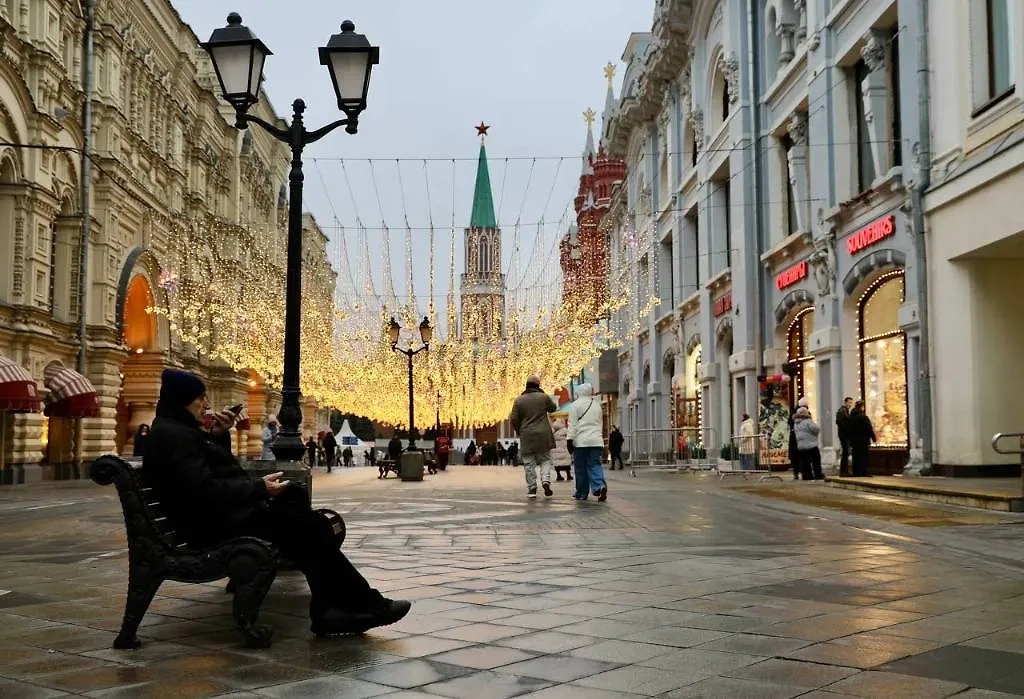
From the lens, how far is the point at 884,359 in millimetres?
22344

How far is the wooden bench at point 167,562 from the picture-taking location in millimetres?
5043

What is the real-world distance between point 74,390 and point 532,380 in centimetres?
1712

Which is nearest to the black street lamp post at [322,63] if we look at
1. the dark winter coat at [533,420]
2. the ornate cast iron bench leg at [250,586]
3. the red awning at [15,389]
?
the ornate cast iron bench leg at [250,586]

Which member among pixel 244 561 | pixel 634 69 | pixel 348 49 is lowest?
pixel 244 561

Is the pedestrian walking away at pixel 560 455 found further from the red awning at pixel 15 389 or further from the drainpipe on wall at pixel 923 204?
the red awning at pixel 15 389

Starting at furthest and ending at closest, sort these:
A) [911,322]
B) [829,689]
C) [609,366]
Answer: [609,366] < [911,322] < [829,689]

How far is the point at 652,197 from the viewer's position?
149 ft

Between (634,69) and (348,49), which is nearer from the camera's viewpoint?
(348,49)

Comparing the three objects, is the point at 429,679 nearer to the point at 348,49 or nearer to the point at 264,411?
the point at 348,49

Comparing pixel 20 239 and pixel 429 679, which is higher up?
pixel 20 239

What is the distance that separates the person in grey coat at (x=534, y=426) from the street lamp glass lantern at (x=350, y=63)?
21.7ft

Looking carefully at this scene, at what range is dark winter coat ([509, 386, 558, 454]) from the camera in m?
16.3

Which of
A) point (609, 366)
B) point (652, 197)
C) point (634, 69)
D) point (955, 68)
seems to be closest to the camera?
point (955, 68)

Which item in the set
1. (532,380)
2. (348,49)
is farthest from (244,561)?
(532,380)
